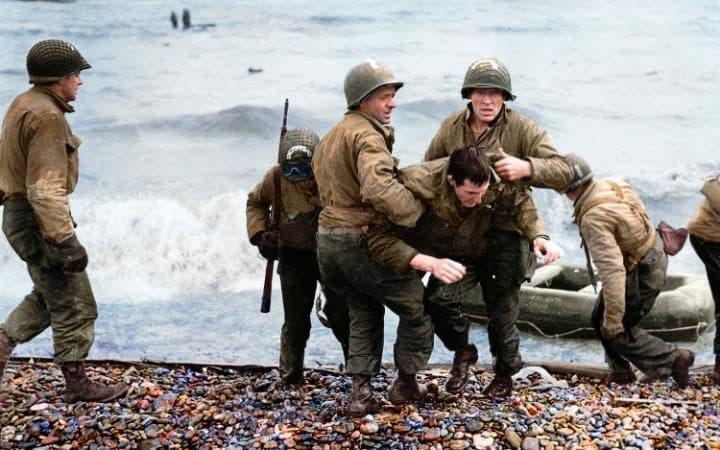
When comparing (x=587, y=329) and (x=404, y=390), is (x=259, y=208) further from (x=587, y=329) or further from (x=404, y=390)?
(x=587, y=329)

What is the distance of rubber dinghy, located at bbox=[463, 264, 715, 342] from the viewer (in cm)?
1154

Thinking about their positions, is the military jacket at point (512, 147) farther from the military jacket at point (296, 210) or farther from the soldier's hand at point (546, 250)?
the military jacket at point (296, 210)

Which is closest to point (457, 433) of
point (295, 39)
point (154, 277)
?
point (154, 277)

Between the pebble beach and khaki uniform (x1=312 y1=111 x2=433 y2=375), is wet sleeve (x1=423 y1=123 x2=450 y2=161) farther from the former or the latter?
the pebble beach

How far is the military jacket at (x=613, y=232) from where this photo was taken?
6.96 metres

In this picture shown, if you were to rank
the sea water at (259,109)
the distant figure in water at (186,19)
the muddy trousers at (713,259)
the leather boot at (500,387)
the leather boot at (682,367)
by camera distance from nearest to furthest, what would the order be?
the leather boot at (500,387) < the leather boot at (682,367) < the muddy trousers at (713,259) < the sea water at (259,109) < the distant figure in water at (186,19)

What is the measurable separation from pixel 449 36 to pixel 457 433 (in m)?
34.5

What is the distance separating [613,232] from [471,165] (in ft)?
5.90

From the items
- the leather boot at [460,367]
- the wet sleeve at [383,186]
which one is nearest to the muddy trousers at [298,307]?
the leather boot at [460,367]

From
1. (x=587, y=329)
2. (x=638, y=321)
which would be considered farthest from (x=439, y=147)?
(x=587, y=329)

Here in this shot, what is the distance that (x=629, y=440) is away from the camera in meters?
6.05

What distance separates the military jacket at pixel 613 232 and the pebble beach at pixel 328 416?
801 millimetres

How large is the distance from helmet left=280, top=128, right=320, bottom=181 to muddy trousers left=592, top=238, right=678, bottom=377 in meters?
2.45

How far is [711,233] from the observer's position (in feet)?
25.9
